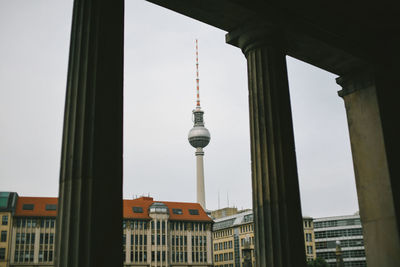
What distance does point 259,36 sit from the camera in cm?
1249

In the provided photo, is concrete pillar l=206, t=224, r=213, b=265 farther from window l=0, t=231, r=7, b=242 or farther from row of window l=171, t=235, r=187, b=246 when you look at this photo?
window l=0, t=231, r=7, b=242

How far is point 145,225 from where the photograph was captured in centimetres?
15812

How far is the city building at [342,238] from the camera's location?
174000 millimetres

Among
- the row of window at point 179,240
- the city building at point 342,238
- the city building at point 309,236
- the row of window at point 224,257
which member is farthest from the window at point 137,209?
the city building at point 342,238

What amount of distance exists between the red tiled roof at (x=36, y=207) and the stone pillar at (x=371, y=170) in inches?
5544

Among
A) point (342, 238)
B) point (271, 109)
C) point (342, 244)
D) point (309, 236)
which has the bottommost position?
point (271, 109)

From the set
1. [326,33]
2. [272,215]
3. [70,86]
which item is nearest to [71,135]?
[70,86]

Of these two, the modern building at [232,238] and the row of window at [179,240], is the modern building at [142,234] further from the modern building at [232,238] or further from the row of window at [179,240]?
the modern building at [232,238]

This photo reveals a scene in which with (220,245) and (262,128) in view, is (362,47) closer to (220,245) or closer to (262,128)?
(262,128)

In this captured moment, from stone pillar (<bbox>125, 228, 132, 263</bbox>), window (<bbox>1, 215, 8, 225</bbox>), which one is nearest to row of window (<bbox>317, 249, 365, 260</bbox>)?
stone pillar (<bbox>125, 228, 132, 263</bbox>)

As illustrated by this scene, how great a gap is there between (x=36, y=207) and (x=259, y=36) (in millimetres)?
145975

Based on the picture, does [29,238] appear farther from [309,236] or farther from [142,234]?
[309,236]

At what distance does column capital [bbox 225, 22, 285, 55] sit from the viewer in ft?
41.0

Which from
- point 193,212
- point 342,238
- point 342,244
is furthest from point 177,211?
point 342,244
